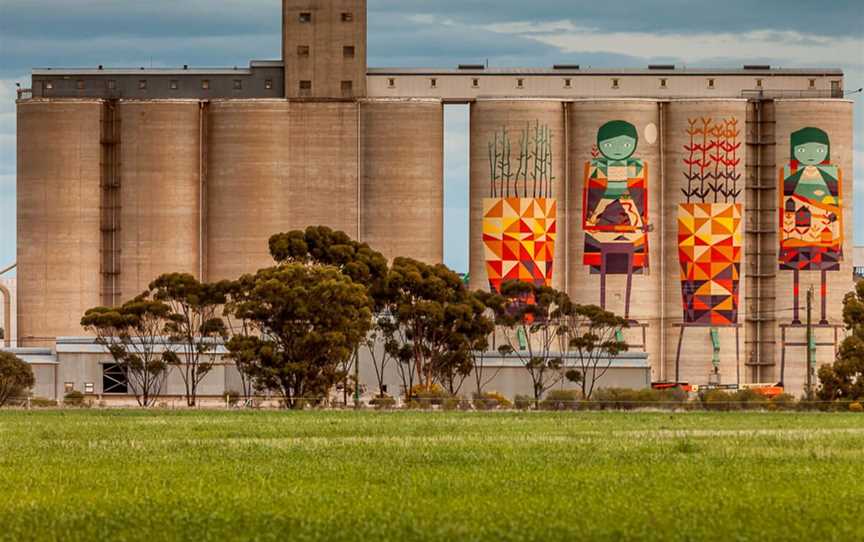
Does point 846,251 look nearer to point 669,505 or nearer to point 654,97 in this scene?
Result: point 654,97

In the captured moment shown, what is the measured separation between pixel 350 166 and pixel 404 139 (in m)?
4.54

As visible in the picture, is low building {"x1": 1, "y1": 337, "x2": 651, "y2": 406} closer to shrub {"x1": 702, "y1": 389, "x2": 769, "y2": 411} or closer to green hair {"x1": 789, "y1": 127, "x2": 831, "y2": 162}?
green hair {"x1": 789, "y1": 127, "x2": 831, "y2": 162}

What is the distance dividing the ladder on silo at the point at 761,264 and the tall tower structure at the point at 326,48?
30726mm

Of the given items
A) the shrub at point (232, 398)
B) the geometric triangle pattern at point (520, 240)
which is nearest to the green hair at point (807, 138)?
the geometric triangle pattern at point (520, 240)

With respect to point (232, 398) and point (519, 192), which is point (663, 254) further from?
point (232, 398)

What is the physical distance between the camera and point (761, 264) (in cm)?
14000

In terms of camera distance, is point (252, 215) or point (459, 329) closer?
point (459, 329)

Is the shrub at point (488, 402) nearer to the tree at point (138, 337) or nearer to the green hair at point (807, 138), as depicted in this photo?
the tree at point (138, 337)

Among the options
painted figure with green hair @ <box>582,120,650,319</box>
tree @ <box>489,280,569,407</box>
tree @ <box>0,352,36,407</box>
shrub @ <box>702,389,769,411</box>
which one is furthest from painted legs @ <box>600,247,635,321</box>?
tree @ <box>0,352,36,407</box>

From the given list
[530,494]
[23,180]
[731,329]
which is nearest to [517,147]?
[731,329]

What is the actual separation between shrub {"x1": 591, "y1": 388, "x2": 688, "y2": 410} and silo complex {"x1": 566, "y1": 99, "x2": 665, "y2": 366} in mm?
28217

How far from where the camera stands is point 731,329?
5458 inches

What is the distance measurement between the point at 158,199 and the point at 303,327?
39.2 metres

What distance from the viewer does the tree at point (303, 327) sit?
99.8 metres
